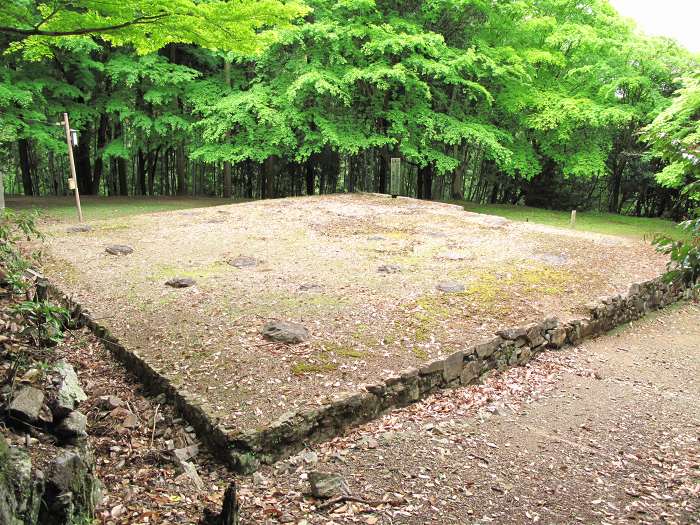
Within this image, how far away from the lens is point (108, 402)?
3.50m

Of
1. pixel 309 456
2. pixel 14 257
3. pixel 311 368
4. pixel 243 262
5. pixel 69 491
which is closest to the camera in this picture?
pixel 69 491

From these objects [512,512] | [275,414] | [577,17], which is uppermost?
[577,17]

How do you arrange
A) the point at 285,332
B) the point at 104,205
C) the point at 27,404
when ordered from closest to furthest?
the point at 27,404, the point at 285,332, the point at 104,205

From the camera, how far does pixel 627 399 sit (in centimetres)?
446

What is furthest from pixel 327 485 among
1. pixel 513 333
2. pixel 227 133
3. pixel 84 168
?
pixel 84 168

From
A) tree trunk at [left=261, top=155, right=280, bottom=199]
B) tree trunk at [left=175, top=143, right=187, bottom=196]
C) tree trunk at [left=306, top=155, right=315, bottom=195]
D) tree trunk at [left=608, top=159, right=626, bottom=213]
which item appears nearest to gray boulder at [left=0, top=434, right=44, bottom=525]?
tree trunk at [left=261, top=155, right=280, bottom=199]

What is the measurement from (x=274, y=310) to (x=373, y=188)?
12.8 m

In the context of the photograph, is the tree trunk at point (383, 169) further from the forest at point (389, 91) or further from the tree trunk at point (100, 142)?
the tree trunk at point (100, 142)

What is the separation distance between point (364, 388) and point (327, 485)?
3.19 feet

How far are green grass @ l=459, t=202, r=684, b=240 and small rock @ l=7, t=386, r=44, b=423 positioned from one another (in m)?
11.7

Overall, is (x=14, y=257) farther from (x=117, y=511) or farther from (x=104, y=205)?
(x=104, y=205)

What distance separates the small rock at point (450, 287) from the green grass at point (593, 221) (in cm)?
701

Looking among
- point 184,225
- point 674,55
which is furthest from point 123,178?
point 674,55

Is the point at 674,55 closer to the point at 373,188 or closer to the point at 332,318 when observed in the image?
the point at 373,188
